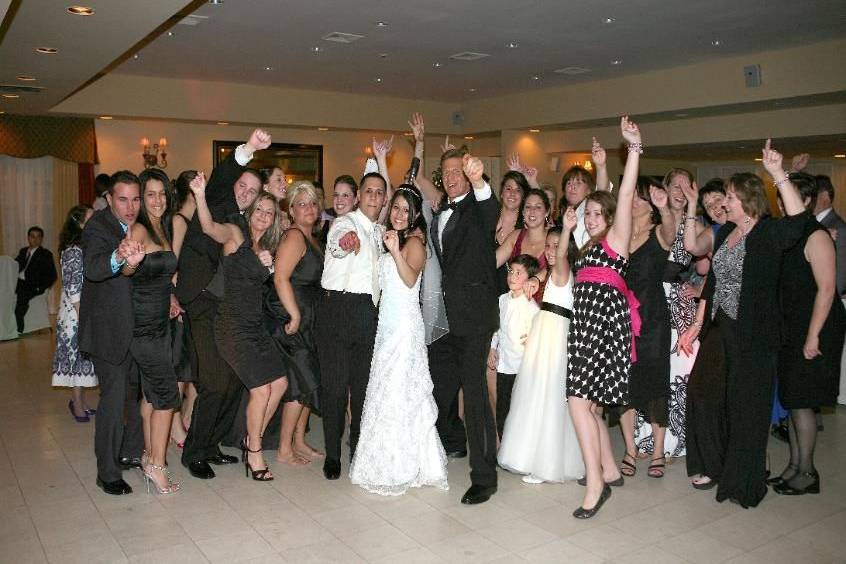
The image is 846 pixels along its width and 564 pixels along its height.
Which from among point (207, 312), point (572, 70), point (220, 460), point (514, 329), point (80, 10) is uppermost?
point (572, 70)

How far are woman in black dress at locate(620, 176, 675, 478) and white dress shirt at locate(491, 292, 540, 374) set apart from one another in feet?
2.08

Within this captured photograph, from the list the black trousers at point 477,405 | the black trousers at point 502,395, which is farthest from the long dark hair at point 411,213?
the black trousers at point 502,395

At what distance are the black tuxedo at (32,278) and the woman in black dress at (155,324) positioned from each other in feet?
22.3

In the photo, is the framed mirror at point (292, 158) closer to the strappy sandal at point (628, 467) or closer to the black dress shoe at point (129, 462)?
the black dress shoe at point (129, 462)

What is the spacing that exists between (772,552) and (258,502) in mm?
2592

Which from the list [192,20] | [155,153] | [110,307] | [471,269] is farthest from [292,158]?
[471,269]

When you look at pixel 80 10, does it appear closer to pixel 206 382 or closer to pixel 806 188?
pixel 206 382

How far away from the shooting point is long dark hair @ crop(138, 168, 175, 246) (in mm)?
4152

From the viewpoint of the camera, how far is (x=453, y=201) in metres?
4.20

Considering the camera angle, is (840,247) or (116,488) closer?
(116,488)

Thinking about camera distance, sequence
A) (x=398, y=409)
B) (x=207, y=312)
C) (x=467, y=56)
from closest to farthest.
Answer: (x=398, y=409)
(x=207, y=312)
(x=467, y=56)

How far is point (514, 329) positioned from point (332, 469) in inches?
55.1

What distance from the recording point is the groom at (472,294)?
4078mm

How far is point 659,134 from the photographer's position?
43.7 feet
